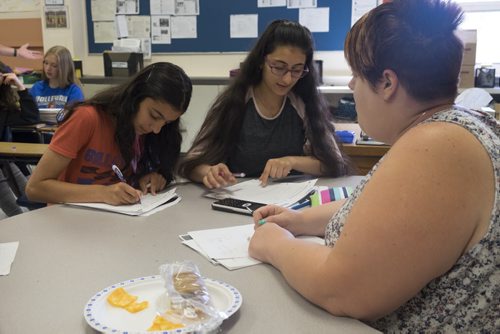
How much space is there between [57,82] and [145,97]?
3.06 m

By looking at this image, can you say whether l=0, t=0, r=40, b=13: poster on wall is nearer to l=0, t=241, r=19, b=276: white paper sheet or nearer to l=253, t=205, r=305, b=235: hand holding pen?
l=0, t=241, r=19, b=276: white paper sheet

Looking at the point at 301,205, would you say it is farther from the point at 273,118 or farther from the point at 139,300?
the point at 139,300

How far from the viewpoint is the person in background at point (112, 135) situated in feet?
4.89

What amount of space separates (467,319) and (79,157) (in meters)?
1.27

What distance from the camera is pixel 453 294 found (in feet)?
2.36

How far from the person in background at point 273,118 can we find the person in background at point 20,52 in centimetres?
380

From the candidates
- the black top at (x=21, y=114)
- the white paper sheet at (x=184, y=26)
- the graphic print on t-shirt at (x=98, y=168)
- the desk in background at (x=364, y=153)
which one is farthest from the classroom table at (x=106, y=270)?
the white paper sheet at (x=184, y=26)

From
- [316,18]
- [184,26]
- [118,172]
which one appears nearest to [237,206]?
[118,172]

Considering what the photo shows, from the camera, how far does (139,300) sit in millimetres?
816

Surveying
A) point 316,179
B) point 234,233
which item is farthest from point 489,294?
point 316,179

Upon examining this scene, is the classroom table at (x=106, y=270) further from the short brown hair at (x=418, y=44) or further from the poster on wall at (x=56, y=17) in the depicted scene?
the poster on wall at (x=56, y=17)

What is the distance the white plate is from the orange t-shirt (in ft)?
2.60

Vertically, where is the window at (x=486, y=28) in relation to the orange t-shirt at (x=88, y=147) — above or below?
above

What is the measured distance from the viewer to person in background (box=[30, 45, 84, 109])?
414cm
